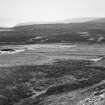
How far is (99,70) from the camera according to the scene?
22000 mm

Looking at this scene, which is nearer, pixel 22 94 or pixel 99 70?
pixel 22 94

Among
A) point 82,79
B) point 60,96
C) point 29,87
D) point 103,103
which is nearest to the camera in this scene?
point 103,103

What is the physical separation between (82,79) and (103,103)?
648 centimetres

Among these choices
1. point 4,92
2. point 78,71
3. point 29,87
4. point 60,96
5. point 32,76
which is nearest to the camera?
point 60,96

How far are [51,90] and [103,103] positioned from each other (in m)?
4.79

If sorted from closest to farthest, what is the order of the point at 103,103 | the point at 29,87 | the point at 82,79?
1. the point at 103,103
2. the point at 29,87
3. the point at 82,79

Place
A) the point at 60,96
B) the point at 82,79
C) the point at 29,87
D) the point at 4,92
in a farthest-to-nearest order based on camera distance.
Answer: the point at 82,79 → the point at 29,87 → the point at 4,92 → the point at 60,96

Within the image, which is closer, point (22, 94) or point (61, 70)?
point (22, 94)

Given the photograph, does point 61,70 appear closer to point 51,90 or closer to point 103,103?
point 51,90

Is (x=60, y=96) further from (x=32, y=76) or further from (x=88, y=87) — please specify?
(x=32, y=76)

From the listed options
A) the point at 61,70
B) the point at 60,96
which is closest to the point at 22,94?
the point at 60,96

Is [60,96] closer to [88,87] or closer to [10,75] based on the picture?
[88,87]

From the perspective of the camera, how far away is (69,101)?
13828 mm

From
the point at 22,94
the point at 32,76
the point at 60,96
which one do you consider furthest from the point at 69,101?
the point at 32,76
